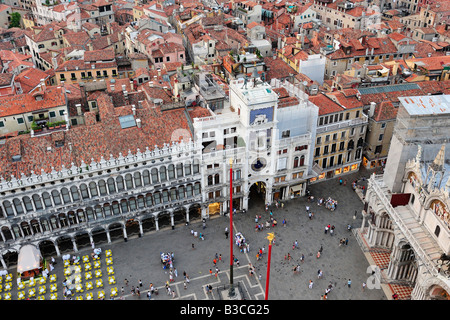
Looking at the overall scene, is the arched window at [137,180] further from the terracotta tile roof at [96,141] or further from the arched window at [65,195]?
the arched window at [65,195]

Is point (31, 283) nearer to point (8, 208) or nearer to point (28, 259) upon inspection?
point (28, 259)

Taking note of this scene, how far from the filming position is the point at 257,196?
261 ft

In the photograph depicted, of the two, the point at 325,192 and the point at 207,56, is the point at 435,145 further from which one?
the point at 207,56

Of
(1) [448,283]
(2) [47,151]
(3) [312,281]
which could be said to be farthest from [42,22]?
(1) [448,283]

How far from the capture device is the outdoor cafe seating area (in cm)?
5969

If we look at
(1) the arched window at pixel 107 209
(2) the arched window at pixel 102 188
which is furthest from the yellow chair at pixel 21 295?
(2) the arched window at pixel 102 188

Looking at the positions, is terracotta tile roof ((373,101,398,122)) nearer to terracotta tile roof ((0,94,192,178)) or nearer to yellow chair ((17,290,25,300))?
terracotta tile roof ((0,94,192,178))

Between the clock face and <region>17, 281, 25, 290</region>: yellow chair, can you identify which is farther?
the clock face

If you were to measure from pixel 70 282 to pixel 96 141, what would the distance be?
820 inches

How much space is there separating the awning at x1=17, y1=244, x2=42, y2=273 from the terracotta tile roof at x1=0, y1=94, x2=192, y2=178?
11627mm

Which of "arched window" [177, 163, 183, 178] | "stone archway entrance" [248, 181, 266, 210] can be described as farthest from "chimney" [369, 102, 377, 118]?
"arched window" [177, 163, 183, 178]

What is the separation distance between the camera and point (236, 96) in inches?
2719

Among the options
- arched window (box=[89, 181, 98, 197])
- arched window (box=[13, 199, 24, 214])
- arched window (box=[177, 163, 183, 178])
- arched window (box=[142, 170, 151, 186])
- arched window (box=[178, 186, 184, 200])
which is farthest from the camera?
arched window (box=[178, 186, 184, 200])

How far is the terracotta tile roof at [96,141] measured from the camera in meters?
60.9
